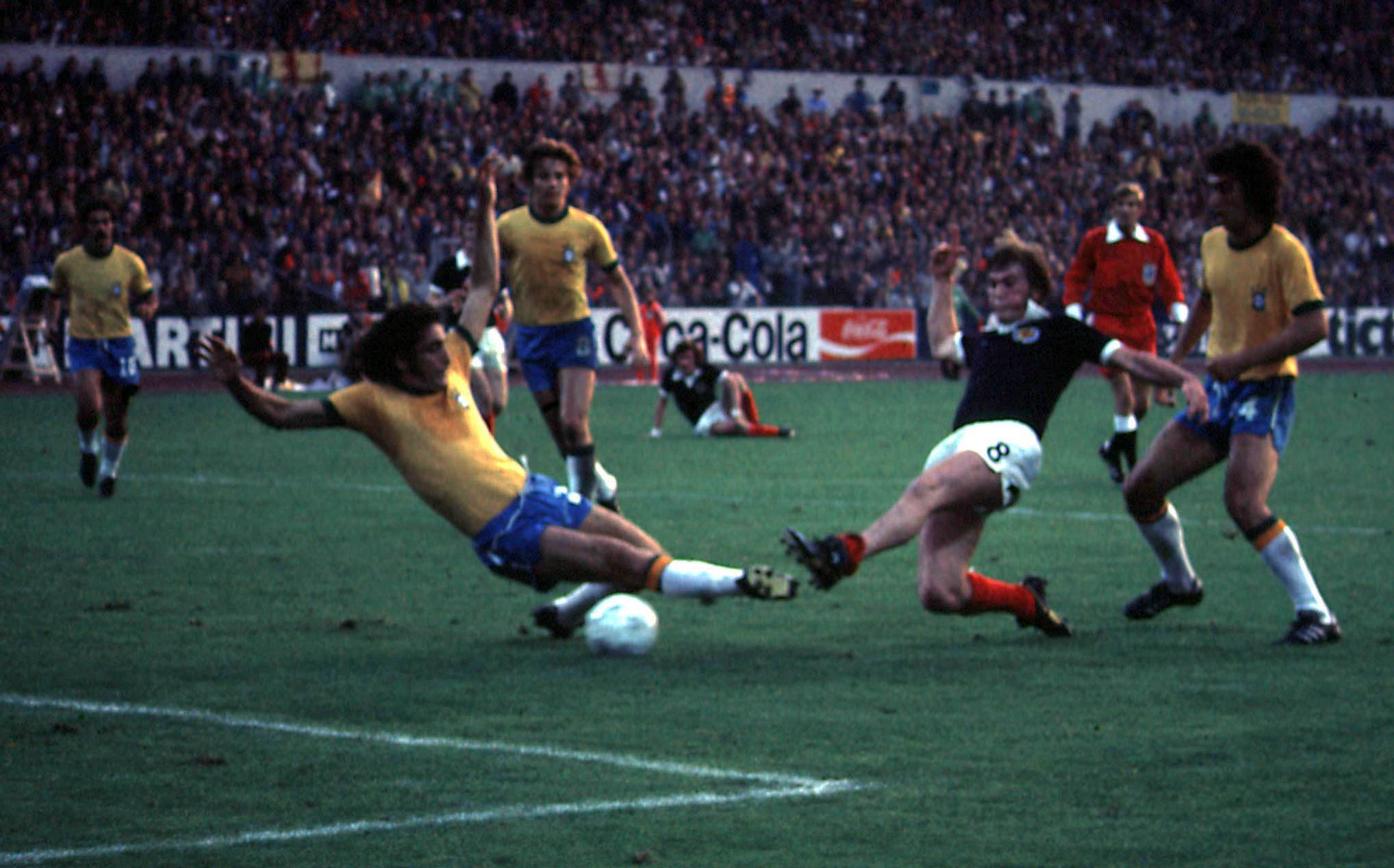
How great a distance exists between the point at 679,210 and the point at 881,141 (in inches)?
261

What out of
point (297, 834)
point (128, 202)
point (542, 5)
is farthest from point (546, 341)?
point (542, 5)

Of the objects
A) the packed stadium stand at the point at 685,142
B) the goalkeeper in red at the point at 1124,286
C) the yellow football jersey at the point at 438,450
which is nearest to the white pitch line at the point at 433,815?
the yellow football jersey at the point at 438,450

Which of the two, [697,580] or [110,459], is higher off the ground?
[697,580]

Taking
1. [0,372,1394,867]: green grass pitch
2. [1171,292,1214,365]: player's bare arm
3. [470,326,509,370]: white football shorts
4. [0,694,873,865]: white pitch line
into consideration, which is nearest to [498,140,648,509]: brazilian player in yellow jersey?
[0,372,1394,867]: green grass pitch

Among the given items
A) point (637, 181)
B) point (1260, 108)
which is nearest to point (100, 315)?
point (637, 181)

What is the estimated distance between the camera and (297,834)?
5.06m

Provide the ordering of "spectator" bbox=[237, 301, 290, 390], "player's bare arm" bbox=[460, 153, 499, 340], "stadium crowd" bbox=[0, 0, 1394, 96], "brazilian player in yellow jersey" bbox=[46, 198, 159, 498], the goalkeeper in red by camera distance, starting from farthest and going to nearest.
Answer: "stadium crowd" bbox=[0, 0, 1394, 96]
"spectator" bbox=[237, 301, 290, 390]
"brazilian player in yellow jersey" bbox=[46, 198, 159, 498]
the goalkeeper in red
"player's bare arm" bbox=[460, 153, 499, 340]

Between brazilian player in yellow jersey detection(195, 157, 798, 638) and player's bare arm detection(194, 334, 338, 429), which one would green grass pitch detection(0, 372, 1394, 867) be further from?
player's bare arm detection(194, 334, 338, 429)

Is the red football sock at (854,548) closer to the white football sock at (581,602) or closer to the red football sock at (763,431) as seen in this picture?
the white football sock at (581,602)

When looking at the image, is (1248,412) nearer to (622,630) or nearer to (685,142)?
(622,630)

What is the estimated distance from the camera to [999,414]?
7.57 metres

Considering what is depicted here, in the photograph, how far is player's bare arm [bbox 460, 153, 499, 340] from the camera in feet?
25.2

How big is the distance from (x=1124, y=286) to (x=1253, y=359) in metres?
7.39

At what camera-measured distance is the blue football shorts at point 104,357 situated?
15.4 m
